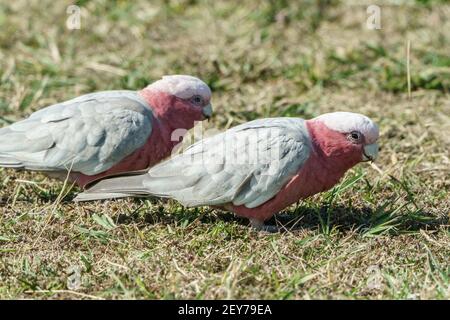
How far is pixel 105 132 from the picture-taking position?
5590 mm

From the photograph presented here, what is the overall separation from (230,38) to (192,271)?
440 centimetres

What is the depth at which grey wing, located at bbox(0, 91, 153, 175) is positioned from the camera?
5.57 m

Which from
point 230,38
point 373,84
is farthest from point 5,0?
point 373,84

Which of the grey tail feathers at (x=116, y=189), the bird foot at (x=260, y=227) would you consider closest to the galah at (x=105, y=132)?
the grey tail feathers at (x=116, y=189)

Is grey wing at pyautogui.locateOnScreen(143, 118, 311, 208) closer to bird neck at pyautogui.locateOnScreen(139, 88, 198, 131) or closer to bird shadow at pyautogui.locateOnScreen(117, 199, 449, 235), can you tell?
A: bird shadow at pyautogui.locateOnScreen(117, 199, 449, 235)

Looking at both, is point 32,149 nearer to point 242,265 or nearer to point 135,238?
point 135,238

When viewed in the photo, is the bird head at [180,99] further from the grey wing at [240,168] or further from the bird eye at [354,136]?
the bird eye at [354,136]

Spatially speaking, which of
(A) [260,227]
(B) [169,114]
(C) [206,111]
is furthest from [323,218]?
(B) [169,114]

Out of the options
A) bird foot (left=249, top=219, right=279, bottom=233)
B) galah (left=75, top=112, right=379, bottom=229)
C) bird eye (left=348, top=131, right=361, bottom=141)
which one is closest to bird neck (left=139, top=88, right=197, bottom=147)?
galah (left=75, top=112, right=379, bottom=229)

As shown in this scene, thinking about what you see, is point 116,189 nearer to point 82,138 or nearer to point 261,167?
point 82,138

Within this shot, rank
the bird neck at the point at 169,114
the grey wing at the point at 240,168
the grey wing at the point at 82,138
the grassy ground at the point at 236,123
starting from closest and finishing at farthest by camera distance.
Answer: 1. the grassy ground at the point at 236,123
2. the grey wing at the point at 240,168
3. the grey wing at the point at 82,138
4. the bird neck at the point at 169,114

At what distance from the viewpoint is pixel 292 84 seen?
8016 mm

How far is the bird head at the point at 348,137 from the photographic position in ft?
17.2
